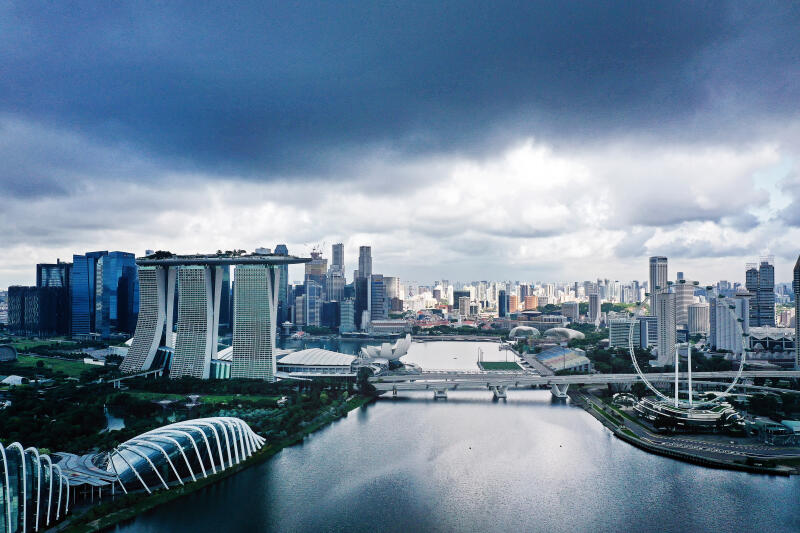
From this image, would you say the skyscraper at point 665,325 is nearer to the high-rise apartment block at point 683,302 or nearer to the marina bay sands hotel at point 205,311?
the high-rise apartment block at point 683,302

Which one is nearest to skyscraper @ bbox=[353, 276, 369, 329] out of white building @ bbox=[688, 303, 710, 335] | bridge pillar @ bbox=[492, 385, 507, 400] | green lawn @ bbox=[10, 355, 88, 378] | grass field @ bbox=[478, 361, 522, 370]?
grass field @ bbox=[478, 361, 522, 370]

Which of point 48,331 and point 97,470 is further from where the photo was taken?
point 48,331

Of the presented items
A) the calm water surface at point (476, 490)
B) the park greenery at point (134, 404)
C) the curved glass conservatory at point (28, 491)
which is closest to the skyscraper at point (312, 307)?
the park greenery at point (134, 404)

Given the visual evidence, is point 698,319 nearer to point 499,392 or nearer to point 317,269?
point 499,392

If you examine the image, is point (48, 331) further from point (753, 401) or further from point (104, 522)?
point (753, 401)

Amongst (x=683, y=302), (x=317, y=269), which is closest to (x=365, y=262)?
(x=317, y=269)

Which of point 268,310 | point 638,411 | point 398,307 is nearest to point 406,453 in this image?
point 638,411
